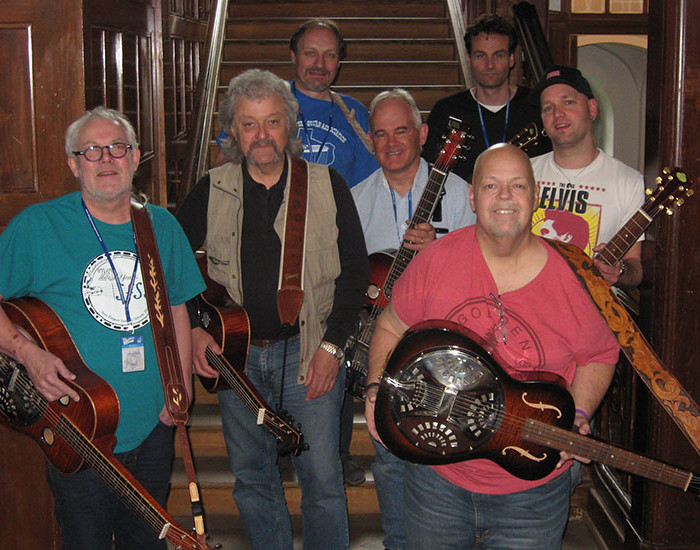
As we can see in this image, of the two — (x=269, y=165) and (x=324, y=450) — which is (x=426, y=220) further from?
(x=324, y=450)

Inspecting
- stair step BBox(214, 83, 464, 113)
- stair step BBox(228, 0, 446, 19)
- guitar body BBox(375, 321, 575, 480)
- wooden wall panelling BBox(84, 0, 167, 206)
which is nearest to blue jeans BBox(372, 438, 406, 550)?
guitar body BBox(375, 321, 575, 480)

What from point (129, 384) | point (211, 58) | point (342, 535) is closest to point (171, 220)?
point (129, 384)

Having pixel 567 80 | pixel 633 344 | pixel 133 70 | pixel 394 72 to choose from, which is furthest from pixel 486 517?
pixel 394 72

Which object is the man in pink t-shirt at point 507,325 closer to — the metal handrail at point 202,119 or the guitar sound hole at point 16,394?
the guitar sound hole at point 16,394

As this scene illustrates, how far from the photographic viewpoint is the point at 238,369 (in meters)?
2.55

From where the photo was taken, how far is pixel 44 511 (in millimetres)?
3283

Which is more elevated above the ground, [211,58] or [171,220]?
[211,58]

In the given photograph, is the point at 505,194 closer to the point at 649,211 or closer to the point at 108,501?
the point at 649,211

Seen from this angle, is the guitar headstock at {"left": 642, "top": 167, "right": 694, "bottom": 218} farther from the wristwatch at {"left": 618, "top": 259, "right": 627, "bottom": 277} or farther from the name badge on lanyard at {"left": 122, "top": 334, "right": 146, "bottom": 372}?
the name badge on lanyard at {"left": 122, "top": 334, "right": 146, "bottom": 372}

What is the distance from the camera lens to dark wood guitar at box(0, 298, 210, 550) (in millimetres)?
2084

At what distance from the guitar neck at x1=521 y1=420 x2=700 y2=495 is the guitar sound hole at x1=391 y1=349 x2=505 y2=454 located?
10cm

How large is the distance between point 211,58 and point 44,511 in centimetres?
327

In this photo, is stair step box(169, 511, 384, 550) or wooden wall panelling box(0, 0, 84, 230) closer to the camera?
wooden wall panelling box(0, 0, 84, 230)

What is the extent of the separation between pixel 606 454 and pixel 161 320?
1.20 metres
